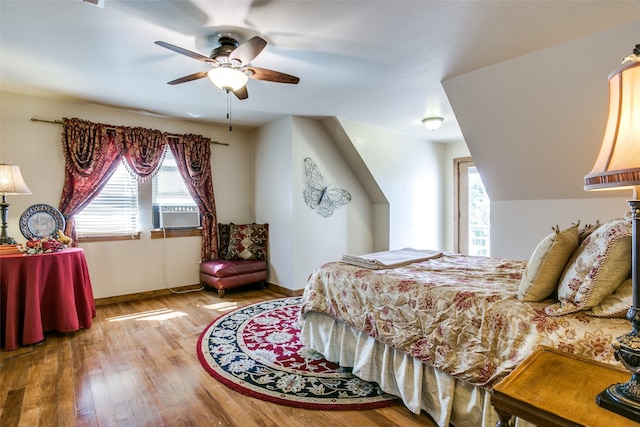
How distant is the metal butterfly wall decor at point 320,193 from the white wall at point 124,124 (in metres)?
1.15

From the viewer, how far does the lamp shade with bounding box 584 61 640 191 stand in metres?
0.79

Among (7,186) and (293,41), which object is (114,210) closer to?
(7,186)

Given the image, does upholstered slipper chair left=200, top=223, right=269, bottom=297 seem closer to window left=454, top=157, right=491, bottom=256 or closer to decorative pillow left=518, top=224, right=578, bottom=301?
decorative pillow left=518, top=224, right=578, bottom=301

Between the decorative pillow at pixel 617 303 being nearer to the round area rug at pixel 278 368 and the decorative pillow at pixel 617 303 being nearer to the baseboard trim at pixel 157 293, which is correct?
the round area rug at pixel 278 368

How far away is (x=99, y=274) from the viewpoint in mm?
3938

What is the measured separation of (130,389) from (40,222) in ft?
7.21

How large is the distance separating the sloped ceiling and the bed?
144 cm

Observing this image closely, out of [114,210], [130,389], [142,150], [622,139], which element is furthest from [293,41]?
[114,210]

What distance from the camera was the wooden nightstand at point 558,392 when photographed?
84cm

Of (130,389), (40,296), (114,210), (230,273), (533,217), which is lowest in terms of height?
(130,389)

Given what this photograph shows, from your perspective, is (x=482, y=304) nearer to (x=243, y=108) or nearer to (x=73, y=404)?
(x=73, y=404)

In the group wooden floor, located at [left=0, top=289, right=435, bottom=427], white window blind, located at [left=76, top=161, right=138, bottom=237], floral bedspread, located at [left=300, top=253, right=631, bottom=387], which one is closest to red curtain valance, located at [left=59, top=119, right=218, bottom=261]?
white window blind, located at [left=76, top=161, right=138, bottom=237]

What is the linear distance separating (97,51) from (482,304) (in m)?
3.19

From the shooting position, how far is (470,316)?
157 cm
